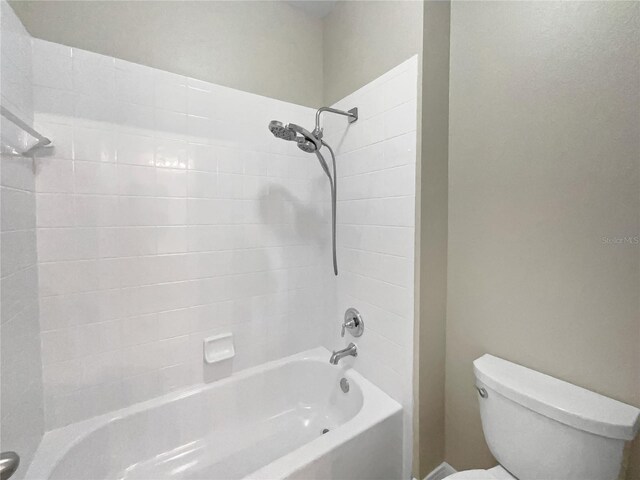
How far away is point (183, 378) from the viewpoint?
4.54 ft

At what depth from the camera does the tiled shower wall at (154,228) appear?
3.63 ft

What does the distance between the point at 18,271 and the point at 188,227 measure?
0.59 metres

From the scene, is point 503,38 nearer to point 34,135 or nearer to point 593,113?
point 593,113

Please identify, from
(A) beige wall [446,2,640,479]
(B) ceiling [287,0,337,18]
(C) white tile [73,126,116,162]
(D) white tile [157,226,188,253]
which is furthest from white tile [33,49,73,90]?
(A) beige wall [446,2,640,479]

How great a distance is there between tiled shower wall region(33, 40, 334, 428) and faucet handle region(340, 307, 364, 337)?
0.34 m

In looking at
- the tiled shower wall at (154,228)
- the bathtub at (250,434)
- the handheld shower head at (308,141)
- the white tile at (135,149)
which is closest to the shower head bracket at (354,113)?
the handheld shower head at (308,141)

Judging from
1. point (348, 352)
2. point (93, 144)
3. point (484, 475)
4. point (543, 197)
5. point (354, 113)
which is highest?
point (354, 113)

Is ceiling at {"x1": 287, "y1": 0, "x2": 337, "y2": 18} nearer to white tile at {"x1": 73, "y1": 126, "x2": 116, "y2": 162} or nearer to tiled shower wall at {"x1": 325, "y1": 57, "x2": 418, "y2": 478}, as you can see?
tiled shower wall at {"x1": 325, "y1": 57, "x2": 418, "y2": 478}

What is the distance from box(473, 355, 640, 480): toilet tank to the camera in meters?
0.77

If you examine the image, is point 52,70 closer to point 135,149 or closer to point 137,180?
point 135,149

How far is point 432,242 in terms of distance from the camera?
1208mm

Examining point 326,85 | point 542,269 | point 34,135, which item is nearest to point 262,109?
point 326,85

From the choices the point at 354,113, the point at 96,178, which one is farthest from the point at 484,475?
the point at 96,178

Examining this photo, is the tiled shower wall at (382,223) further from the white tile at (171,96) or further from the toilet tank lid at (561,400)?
the white tile at (171,96)
